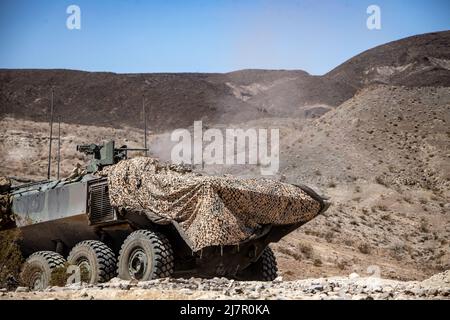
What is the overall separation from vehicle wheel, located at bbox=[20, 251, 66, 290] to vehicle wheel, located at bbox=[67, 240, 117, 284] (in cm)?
38

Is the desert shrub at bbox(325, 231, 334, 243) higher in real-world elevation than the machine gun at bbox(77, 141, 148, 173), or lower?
lower

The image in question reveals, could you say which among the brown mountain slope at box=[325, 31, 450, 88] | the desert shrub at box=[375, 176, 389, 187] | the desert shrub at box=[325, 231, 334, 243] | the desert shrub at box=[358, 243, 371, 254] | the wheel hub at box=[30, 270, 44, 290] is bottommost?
the desert shrub at box=[358, 243, 371, 254]

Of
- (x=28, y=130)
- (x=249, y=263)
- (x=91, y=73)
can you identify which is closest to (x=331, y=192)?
(x=249, y=263)

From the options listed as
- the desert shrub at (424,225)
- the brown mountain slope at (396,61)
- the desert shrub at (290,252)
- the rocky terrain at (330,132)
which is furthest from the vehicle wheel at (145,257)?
the brown mountain slope at (396,61)

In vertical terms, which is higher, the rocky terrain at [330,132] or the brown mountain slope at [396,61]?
the brown mountain slope at [396,61]

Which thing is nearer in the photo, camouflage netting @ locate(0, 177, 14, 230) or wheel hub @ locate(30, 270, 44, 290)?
wheel hub @ locate(30, 270, 44, 290)

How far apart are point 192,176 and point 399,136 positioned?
101 ft

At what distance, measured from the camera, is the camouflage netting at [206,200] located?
1180 centimetres

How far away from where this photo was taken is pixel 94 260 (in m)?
13.0

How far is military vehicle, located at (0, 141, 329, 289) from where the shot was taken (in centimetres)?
1244

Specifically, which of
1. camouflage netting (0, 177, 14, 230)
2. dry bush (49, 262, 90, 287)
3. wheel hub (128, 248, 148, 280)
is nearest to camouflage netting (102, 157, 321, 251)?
wheel hub (128, 248, 148, 280)

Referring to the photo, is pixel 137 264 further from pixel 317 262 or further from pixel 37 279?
pixel 317 262

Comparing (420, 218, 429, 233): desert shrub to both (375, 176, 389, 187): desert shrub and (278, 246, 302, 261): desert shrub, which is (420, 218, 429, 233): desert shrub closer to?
(375, 176, 389, 187): desert shrub

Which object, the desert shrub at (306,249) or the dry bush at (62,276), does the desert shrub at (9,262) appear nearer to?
the dry bush at (62,276)
